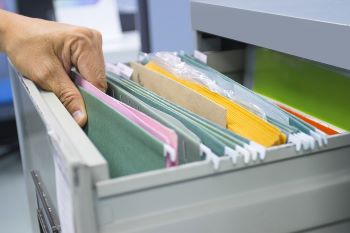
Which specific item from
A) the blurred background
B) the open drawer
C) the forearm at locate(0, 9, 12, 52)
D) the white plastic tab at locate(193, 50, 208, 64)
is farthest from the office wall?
the open drawer

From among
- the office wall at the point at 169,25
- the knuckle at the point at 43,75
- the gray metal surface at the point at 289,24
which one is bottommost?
the office wall at the point at 169,25

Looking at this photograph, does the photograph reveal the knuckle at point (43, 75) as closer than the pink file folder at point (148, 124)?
No

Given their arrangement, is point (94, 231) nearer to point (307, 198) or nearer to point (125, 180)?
point (125, 180)

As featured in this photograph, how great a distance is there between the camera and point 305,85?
68 cm

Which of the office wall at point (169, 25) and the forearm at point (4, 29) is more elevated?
the forearm at point (4, 29)

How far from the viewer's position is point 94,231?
0.37 meters

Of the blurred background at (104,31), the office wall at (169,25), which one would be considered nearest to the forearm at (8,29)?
the blurred background at (104,31)

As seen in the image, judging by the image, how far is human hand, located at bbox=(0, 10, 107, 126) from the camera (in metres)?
0.62

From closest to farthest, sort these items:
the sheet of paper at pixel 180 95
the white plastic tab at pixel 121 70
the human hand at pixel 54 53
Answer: the sheet of paper at pixel 180 95 < the human hand at pixel 54 53 < the white plastic tab at pixel 121 70

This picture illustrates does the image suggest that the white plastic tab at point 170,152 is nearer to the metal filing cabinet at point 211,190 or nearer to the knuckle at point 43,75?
the metal filing cabinet at point 211,190

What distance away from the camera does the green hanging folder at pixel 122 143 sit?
1.36 feet

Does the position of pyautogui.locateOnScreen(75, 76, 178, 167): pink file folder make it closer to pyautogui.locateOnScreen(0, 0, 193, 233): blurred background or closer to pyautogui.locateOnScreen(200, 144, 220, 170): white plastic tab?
pyautogui.locateOnScreen(200, 144, 220, 170): white plastic tab

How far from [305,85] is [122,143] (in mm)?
344

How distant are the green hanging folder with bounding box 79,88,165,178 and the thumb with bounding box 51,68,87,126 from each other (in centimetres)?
3
